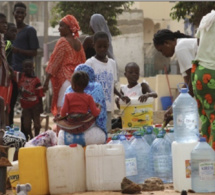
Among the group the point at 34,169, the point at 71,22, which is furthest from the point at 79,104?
the point at 71,22

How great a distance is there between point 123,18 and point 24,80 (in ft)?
110

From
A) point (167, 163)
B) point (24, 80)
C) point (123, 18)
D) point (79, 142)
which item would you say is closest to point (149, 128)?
point (167, 163)

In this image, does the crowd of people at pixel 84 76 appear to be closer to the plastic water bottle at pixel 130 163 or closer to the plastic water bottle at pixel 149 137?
the plastic water bottle at pixel 130 163

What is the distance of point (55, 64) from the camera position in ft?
33.2

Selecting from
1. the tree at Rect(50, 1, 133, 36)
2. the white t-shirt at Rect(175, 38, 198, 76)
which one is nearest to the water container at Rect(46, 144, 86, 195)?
the white t-shirt at Rect(175, 38, 198, 76)

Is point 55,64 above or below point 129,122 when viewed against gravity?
above

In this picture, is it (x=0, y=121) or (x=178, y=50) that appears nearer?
(x=178, y=50)

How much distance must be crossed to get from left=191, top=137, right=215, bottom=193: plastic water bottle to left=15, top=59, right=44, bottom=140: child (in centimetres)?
463

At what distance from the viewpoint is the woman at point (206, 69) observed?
24.2 feet

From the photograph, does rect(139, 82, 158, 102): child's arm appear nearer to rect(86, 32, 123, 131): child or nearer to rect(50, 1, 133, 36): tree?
rect(86, 32, 123, 131): child

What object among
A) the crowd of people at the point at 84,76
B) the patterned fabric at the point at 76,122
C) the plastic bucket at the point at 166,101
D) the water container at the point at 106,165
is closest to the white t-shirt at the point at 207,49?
the crowd of people at the point at 84,76

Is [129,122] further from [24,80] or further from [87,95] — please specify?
[87,95]

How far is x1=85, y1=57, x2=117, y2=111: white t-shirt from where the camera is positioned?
9752 millimetres

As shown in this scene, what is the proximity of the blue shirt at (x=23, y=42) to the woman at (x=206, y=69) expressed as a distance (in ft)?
14.2
